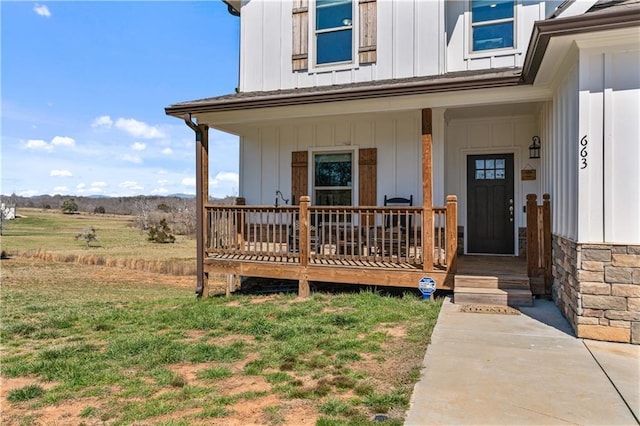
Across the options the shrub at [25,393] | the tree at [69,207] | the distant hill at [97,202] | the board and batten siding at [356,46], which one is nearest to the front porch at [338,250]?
the board and batten siding at [356,46]

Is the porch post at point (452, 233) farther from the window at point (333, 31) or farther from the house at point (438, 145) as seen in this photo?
the window at point (333, 31)

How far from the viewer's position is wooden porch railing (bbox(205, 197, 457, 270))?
6.08 meters

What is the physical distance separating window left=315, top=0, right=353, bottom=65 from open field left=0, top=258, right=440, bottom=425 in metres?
4.84

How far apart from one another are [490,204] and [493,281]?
291 centimetres

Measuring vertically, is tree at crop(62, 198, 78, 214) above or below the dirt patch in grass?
above

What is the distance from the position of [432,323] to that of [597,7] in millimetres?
3668

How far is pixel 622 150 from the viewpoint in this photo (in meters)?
3.90

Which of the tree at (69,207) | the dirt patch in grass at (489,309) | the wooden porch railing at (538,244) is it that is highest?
the tree at (69,207)

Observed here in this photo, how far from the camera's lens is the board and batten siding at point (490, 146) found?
25.5 feet

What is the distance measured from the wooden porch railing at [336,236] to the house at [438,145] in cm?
3

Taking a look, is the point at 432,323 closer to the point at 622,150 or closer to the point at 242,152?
the point at 622,150

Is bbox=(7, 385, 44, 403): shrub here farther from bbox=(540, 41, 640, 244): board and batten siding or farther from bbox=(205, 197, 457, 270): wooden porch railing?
bbox=(540, 41, 640, 244): board and batten siding

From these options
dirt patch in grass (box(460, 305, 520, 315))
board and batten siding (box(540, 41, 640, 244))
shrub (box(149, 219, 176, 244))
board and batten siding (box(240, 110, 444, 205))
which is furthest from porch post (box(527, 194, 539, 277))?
shrub (box(149, 219, 176, 244))

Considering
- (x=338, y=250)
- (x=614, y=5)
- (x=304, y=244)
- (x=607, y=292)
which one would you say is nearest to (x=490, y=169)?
(x=338, y=250)
